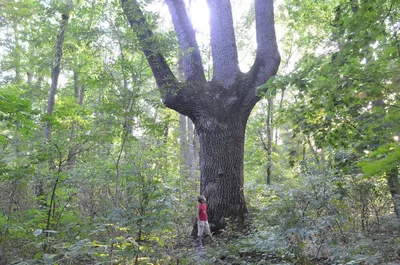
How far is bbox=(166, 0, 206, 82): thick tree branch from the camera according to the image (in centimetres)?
719

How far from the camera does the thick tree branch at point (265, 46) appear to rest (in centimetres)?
705

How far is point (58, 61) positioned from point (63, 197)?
505 cm

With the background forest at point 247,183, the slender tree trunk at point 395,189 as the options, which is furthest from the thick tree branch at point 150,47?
the slender tree trunk at point 395,189

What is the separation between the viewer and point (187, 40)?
721 cm

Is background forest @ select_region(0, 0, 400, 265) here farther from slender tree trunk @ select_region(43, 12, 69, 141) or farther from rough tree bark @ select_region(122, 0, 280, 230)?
slender tree trunk @ select_region(43, 12, 69, 141)

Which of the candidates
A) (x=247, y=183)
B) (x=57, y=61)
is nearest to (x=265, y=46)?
(x=247, y=183)

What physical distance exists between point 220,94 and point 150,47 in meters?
1.97

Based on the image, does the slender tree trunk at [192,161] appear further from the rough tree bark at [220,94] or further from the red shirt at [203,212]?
the red shirt at [203,212]

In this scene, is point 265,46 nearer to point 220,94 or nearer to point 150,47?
point 220,94

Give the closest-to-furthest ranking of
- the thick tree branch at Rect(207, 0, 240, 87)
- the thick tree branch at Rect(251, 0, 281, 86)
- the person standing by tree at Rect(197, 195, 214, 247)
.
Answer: the person standing by tree at Rect(197, 195, 214, 247) < the thick tree branch at Rect(251, 0, 281, 86) < the thick tree branch at Rect(207, 0, 240, 87)

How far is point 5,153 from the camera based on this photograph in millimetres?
5258

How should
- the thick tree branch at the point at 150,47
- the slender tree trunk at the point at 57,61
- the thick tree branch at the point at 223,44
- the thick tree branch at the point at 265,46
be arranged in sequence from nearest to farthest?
the thick tree branch at the point at 150,47
the thick tree branch at the point at 265,46
the thick tree branch at the point at 223,44
the slender tree trunk at the point at 57,61

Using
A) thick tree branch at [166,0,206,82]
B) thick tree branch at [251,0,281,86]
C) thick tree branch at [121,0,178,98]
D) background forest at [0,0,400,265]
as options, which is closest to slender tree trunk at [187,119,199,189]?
→ background forest at [0,0,400,265]

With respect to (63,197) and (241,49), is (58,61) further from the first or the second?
(241,49)
